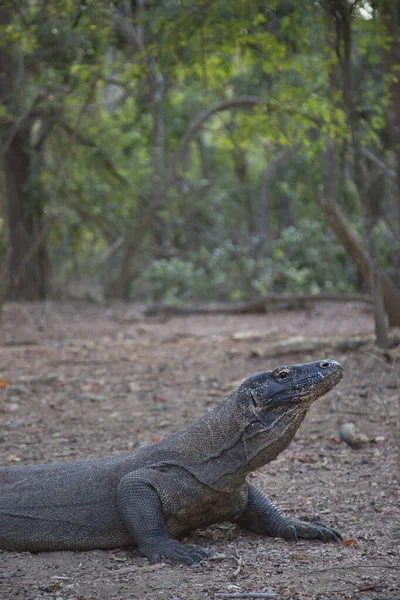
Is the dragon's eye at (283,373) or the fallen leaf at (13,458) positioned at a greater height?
the dragon's eye at (283,373)

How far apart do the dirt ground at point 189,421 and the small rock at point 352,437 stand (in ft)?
0.14

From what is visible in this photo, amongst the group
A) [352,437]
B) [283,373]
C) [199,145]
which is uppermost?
[199,145]

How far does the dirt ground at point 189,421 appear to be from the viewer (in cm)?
281

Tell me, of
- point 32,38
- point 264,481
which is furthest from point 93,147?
point 264,481

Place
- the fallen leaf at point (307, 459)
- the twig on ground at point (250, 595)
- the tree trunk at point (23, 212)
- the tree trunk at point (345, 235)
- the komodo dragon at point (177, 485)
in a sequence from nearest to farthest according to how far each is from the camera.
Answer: the twig on ground at point (250, 595) → the komodo dragon at point (177, 485) → the fallen leaf at point (307, 459) → the tree trunk at point (345, 235) → the tree trunk at point (23, 212)

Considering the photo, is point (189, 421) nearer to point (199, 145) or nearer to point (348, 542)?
point (348, 542)

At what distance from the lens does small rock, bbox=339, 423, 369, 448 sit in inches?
186

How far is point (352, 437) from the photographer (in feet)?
15.5

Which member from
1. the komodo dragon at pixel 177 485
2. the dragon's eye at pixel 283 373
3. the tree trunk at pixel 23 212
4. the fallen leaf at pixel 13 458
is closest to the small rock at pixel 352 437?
the komodo dragon at pixel 177 485

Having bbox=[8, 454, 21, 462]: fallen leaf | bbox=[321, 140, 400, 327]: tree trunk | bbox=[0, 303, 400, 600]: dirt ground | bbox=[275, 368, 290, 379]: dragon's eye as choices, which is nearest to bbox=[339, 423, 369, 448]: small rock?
bbox=[0, 303, 400, 600]: dirt ground

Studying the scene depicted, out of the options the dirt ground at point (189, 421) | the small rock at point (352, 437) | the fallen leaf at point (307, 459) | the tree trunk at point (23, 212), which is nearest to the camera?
the dirt ground at point (189, 421)

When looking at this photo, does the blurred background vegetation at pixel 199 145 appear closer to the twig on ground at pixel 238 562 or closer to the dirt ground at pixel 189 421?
the dirt ground at pixel 189 421

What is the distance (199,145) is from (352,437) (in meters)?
15.5

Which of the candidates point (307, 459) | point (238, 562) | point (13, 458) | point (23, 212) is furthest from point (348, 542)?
point (23, 212)
